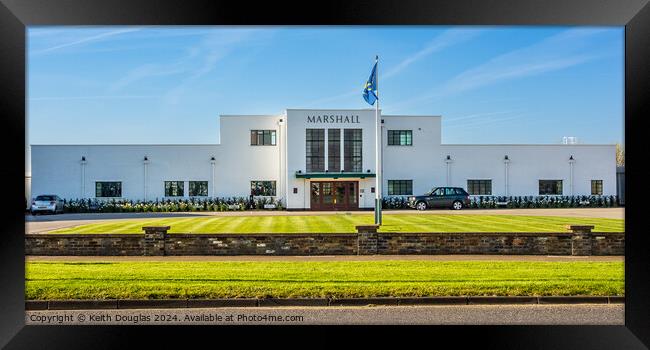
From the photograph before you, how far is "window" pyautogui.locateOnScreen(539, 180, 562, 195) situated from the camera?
37.2 metres

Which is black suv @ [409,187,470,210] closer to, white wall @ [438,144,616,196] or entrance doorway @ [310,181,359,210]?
white wall @ [438,144,616,196]

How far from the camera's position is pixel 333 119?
34.6 m

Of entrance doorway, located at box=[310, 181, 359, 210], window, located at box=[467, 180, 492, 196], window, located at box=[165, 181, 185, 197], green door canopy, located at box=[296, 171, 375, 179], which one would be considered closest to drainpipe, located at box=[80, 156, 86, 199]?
window, located at box=[165, 181, 185, 197]

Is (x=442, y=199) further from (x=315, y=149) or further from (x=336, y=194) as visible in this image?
(x=315, y=149)

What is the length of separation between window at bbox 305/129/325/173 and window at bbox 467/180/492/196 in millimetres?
10267

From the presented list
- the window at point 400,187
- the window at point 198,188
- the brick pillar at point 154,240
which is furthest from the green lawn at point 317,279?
the window at point 400,187

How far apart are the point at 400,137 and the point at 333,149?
4.94 metres

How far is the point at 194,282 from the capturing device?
8508mm

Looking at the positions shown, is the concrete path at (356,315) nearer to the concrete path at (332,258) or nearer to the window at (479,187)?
the concrete path at (332,258)

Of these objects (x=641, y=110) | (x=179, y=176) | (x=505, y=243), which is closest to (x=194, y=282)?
(x=641, y=110)

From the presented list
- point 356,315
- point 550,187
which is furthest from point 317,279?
point 550,187

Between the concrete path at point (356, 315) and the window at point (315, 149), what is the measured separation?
88.8 ft

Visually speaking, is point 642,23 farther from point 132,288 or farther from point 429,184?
point 429,184

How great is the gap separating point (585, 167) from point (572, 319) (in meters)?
34.1
